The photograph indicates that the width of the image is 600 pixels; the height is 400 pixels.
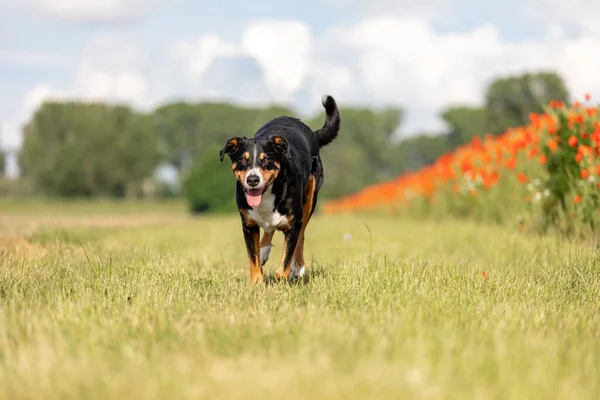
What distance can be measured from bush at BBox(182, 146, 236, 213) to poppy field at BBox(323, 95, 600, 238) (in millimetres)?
10519

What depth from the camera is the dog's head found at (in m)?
5.23

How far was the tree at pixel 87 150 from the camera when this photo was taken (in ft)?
130

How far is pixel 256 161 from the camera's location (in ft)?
17.3

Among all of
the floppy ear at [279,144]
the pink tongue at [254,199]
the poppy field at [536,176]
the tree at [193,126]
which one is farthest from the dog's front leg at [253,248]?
the tree at [193,126]

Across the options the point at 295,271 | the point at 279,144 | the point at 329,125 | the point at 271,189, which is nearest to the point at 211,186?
the point at 329,125

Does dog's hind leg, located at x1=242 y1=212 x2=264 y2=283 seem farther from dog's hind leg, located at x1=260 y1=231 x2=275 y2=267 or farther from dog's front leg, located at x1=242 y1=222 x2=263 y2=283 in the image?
dog's hind leg, located at x1=260 y1=231 x2=275 y2=267

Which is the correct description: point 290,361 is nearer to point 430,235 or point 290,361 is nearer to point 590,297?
point 590,297

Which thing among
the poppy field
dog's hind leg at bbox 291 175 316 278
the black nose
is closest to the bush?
the poppy field

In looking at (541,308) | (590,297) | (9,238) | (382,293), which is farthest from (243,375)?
(9,238)

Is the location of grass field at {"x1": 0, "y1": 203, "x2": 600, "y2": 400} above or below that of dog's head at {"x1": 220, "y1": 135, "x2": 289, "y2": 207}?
below

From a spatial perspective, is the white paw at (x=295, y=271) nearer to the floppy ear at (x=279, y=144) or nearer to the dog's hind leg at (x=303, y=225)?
the dog's hind leg at (x=303, y=225)

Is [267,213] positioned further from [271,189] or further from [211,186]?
[211,186]

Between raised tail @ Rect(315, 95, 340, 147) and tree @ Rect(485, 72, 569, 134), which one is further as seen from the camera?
tree @ Rect(485, 72, 569, 134)

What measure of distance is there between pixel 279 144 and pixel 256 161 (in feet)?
0.99
